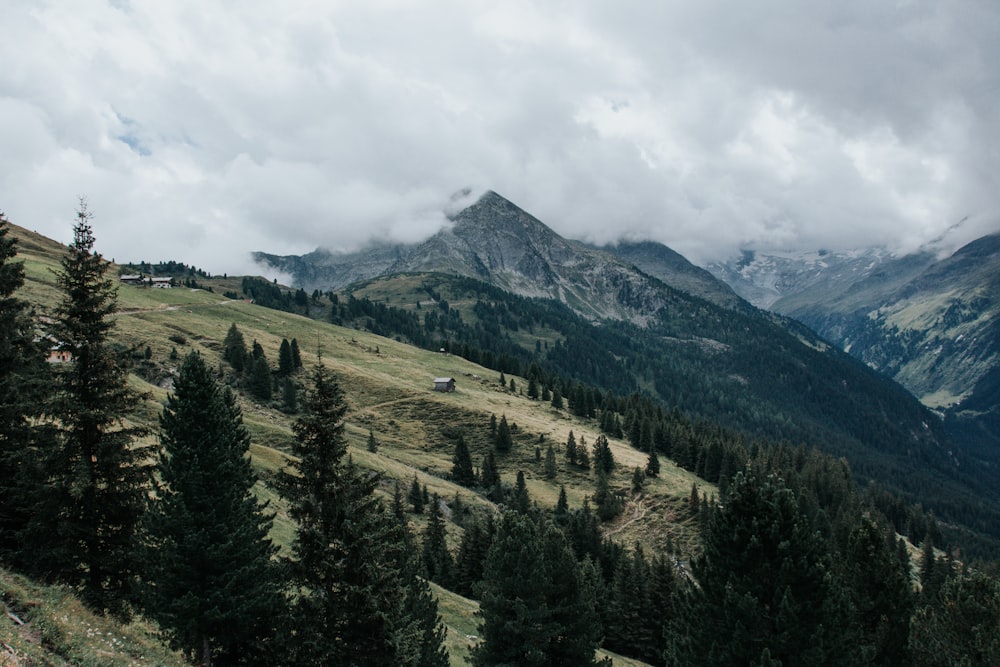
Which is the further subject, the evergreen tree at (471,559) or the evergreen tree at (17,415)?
the evergreen tree at (471,559)

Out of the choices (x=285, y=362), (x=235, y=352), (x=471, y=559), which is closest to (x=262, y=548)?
(x=471, y=559)

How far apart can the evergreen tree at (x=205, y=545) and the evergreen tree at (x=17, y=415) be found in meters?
4.05

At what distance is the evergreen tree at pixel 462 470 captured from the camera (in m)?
99.3

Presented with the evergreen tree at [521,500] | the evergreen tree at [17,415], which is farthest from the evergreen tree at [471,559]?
the evergreen tree at [17,415]

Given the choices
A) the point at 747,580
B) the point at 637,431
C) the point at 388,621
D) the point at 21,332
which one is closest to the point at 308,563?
the point at 388,621

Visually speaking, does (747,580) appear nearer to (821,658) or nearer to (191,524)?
(821,658)

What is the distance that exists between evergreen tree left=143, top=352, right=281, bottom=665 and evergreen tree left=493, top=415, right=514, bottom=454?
9553 cm

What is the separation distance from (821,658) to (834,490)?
397 feet

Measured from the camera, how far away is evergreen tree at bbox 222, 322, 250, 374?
113 meters

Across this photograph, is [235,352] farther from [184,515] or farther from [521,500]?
[184,515]

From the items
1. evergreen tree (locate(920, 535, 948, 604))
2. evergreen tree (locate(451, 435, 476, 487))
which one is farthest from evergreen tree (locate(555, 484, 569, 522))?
evergreen tree (locate(920, 535, 948, 604))

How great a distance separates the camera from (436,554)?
60.0 m

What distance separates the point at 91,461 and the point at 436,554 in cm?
4452

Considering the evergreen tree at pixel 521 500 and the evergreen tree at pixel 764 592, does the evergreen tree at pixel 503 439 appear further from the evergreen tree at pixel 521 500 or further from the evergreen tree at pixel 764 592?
the evergreen tree at pixel 764 592
